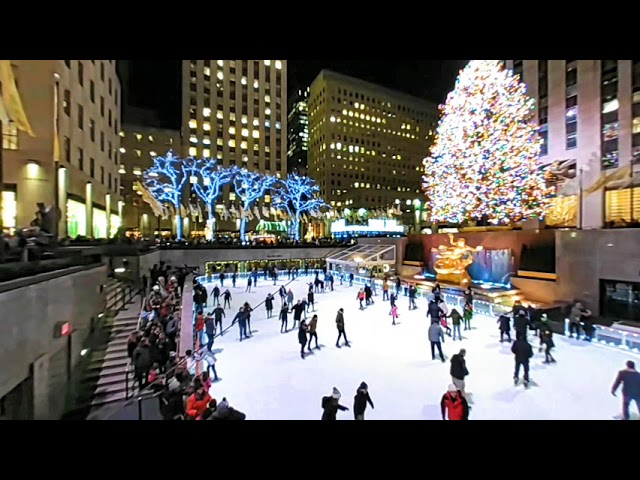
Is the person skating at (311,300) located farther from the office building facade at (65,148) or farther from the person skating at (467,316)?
the office building facade at (65,148)

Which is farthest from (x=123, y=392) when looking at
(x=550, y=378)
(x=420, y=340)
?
(x=550, y=378)

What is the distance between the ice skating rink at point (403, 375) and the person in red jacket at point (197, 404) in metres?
1.07

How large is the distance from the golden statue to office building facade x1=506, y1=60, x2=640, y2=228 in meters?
7.20

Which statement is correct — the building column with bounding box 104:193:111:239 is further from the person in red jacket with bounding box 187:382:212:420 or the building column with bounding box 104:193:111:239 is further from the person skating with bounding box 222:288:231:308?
the person in red jacket with bounding box 187:382:212:420

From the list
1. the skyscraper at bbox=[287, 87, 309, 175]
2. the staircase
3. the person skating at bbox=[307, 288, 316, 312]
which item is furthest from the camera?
the skyscraper at bbox=[287, 87, 309, 175]

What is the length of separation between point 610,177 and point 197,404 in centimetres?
2459

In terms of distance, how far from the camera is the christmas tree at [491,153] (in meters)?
18.7

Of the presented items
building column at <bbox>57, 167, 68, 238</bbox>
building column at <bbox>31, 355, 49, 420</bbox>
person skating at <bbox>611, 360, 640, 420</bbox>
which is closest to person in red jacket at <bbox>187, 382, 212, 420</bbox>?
building column at <bbox>31, 355, 49, 420</bbox>

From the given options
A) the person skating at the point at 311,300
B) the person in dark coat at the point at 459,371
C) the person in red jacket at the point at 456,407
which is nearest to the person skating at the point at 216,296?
the person skating at the point at 311,300

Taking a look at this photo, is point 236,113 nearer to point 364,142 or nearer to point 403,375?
point 364,142

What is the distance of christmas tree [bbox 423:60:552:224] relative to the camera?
61.3 ft

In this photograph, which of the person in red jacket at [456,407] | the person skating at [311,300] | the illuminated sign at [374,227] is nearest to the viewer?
the person in red jacket at [456,407]

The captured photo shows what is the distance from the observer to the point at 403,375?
7598 millimetres
